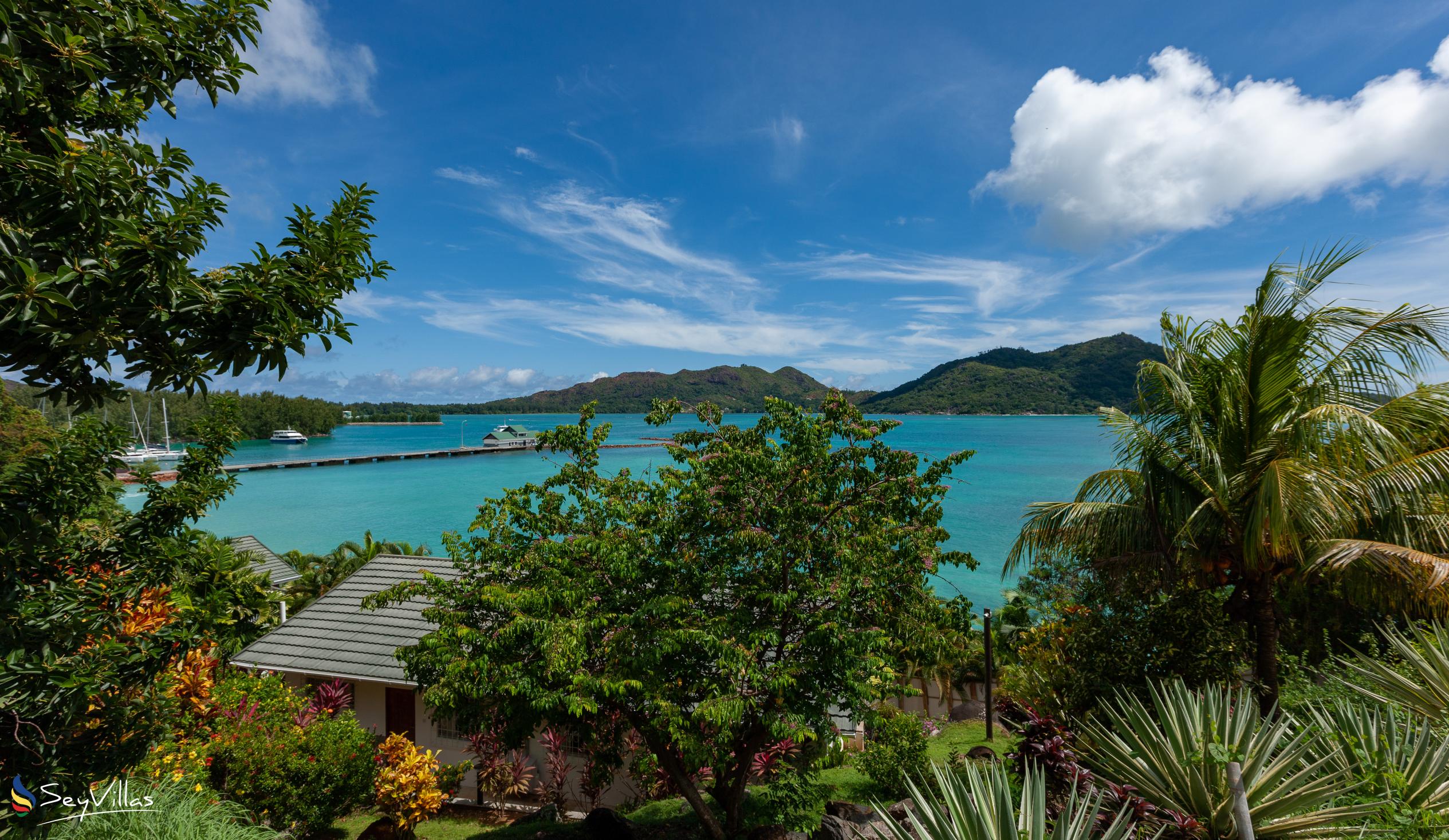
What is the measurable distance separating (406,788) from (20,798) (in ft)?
21.6

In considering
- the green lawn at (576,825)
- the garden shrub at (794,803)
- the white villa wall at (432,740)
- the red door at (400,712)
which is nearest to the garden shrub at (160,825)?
the garden shrub at (794,803)

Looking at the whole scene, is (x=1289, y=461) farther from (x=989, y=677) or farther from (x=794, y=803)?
(x=989, y=677)

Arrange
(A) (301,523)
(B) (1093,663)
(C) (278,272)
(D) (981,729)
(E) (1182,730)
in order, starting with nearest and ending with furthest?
1. (C) (278,272)
2. (E) (1182,730)
3. (B) (1093,663)
4. (D) (981,729)
5. (A) (301,523)

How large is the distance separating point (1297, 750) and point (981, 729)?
14214mm

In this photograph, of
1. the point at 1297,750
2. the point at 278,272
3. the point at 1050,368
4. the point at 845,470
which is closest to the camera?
the point at 278,272

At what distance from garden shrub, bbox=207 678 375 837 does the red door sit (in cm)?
322

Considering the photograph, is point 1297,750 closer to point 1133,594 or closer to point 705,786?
point 1133,594

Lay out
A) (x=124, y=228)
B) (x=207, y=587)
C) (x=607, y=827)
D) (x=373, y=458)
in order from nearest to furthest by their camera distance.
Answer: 1. (x=124, y=228)
2. (x=207, y=587)
3. (x=607, y=827)
4. (x=373, y=458)

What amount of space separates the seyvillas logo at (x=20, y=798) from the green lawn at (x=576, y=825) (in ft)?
24.8

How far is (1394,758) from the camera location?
13.5 feet

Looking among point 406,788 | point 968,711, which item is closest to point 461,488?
point 968,711

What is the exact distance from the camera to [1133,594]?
893 centimetres

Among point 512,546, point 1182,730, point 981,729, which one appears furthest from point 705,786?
point 981,729

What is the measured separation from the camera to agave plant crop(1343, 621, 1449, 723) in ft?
17.3
